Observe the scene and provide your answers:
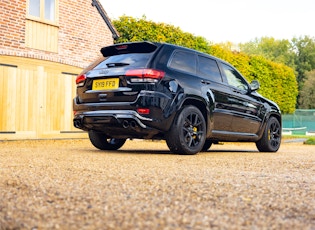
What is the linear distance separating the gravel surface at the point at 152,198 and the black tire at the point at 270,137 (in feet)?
13.3

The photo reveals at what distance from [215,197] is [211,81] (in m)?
4.79

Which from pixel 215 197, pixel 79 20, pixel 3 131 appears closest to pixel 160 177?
pixel 215 197

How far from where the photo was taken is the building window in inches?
523

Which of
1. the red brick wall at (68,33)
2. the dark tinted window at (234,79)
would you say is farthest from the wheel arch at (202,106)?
the red brick wall at (68,33)

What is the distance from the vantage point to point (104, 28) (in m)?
15.3

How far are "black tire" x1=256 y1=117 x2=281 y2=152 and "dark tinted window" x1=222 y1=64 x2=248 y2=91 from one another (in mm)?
1033

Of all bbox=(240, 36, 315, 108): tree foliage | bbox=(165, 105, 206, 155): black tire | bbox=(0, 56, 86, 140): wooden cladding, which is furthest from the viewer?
bbox=(240, 36, 315, 108): tree foliage

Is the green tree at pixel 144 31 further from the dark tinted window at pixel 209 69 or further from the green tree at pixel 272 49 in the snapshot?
the green tree at pixel 272 49

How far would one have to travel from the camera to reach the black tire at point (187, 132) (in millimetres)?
7141

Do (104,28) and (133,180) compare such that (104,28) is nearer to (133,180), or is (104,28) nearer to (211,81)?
(211,81)

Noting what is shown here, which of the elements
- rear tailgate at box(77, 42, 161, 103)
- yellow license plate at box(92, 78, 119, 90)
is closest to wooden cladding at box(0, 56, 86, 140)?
rear tailgate at box(77, 42, 161, 103)

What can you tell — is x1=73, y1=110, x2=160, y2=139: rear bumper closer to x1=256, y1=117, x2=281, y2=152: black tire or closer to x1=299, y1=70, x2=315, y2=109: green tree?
x1=256, y1=117, x2=281, y2=152: black tire

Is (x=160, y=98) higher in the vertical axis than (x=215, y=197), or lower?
higher

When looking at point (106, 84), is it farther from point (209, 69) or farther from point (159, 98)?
point (209, 69)
